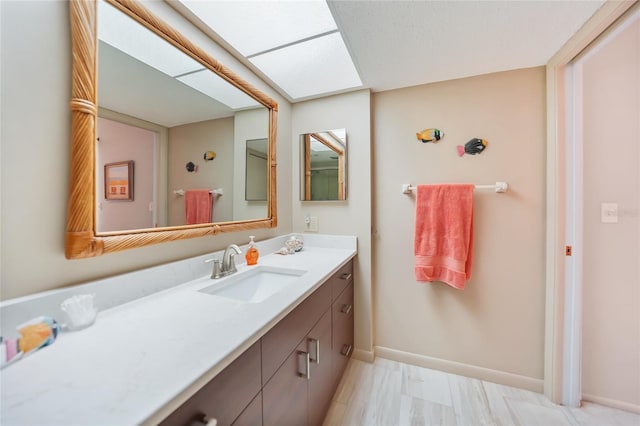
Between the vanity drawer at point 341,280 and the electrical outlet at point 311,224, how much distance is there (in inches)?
15.9

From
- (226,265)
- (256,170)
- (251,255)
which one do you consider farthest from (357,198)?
(226,265)

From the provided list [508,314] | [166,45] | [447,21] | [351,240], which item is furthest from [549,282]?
[166,45]

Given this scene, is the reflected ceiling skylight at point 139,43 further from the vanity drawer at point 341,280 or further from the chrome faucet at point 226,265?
the vanity drawer at point 341,280

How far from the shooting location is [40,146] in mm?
647

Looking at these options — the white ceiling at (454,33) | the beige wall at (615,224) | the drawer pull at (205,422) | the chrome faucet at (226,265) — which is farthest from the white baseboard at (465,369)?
the white ceiling at (454,33)

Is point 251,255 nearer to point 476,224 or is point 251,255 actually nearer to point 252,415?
point 252,415

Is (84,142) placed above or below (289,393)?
above

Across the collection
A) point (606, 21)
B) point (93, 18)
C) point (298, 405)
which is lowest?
point (298, 405)

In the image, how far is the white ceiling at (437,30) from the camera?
3.25 feet

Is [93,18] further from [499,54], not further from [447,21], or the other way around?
[499,54]

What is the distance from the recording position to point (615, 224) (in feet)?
4.18

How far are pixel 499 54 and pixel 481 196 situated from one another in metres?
0.82

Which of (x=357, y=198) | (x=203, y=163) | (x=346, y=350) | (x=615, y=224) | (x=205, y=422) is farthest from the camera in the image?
(x=357, y=198)

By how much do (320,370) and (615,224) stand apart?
180 cm
